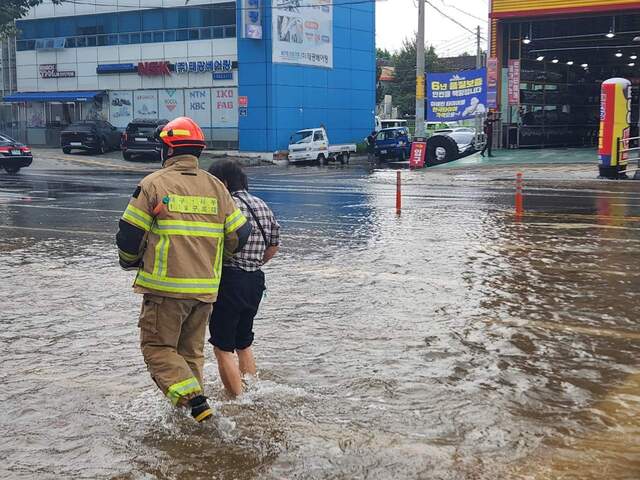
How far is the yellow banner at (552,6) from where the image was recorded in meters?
29.4

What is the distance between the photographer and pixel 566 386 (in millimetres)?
5512

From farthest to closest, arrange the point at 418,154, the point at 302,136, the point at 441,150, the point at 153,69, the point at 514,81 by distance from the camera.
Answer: the point at 153,69 < the point at 302,136 < the point at 514,81 < the point at 441,150 < the point at 418,154

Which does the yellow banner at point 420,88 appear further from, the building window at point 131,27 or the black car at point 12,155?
the black car at point 12,155

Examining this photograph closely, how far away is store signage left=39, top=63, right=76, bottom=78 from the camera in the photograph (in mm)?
43194

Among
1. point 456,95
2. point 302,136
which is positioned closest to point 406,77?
point 302,136

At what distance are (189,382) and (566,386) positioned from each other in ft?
8.27

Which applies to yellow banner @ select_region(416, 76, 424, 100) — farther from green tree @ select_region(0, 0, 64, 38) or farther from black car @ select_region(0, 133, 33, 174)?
green tree @ select_region(0, 0, 64, 38)

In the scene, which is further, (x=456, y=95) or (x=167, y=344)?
(x=456, y=95)

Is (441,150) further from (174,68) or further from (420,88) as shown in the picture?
(174,68)

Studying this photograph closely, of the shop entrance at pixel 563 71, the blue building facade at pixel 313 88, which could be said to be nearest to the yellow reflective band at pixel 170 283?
the shop entrance at pixel 563 71

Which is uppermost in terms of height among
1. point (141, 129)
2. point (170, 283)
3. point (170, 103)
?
point (170, 103)

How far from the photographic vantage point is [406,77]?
7869 cm

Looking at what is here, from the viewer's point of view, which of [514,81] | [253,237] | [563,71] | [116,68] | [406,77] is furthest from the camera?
[406,77]

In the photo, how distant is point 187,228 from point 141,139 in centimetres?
3200
